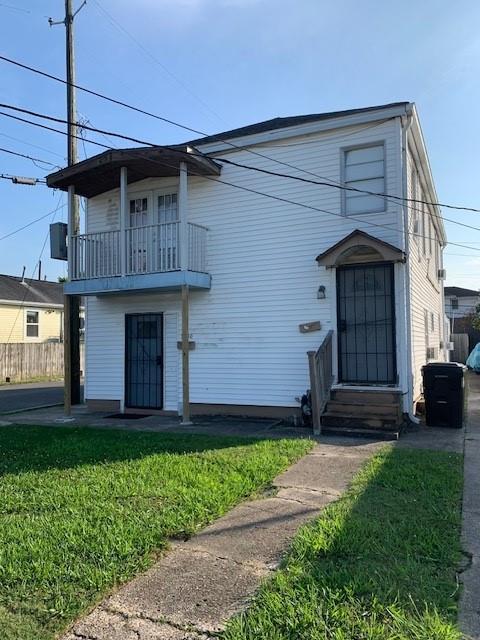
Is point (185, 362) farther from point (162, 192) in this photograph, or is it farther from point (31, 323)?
point (31, 323)

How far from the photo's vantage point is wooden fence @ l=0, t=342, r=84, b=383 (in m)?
23.3

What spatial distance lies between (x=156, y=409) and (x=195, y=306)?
8.39 feet

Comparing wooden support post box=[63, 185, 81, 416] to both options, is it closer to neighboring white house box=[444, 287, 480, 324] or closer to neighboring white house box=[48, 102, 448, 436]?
neighboring white house box=[48, 102, 448, 436]

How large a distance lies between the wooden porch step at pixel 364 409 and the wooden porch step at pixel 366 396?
0.07 metres

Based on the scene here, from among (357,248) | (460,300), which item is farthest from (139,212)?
(460,300)

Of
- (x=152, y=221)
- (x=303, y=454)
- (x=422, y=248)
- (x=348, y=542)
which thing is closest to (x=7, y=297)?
(x=152, y=221)

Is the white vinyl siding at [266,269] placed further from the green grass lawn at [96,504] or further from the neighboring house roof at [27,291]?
the neighboring house roof at [27,291]

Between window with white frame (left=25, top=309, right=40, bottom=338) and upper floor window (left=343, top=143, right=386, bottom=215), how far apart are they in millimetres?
22874

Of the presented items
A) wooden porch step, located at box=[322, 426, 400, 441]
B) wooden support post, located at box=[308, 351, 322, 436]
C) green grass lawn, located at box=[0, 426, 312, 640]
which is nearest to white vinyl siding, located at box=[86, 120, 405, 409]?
wooden support post, located at box=[308, 351, 322, 436]

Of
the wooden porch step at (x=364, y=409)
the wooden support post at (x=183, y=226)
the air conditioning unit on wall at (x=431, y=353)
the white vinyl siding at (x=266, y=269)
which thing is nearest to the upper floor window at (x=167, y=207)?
the white vinyl siding at (x=266, y=269)

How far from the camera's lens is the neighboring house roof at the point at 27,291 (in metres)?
27.3

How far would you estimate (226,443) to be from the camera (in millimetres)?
7633

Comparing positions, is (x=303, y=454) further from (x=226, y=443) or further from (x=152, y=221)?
(x=152, y=221)

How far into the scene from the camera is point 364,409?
8641 mm
